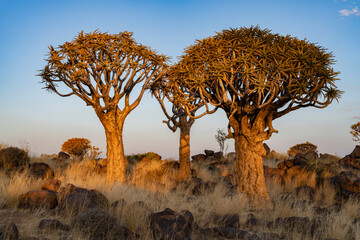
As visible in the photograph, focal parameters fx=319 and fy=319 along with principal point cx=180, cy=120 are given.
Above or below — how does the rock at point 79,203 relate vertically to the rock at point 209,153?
below

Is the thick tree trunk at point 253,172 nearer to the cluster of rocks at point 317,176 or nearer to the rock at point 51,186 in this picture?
the cluster of rocks at point 317,176

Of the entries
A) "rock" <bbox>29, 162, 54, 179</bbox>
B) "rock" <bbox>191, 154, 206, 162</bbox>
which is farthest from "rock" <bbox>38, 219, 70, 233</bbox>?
"rock" <bbox>191, 154, 206, 162</bbox>

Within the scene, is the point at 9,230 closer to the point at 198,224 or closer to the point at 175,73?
the point at 198,224

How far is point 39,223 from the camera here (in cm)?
550

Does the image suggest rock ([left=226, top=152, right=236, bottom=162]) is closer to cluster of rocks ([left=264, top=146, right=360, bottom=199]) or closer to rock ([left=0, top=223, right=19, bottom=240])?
cluster of rocks ([left=264, top=146, right=360, bottom=199])

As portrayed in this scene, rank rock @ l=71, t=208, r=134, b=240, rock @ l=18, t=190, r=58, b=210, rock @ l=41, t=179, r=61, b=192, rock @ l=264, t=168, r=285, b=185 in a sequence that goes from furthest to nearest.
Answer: rock @ l=264, t=168, r=285, b=185, rock @ l=41, t=179, r=61, b=192, rock @ l=18, t=190, r=58, b=210, rock @ l=71, t=208, r=134, b=240

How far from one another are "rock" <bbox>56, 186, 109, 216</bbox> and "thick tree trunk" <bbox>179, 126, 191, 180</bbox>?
7216mm

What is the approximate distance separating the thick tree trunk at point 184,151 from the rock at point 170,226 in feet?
→ 27.0

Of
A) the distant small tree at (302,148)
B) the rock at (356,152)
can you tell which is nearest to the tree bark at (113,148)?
the rock at (356,152)

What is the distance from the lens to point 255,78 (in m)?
9.05

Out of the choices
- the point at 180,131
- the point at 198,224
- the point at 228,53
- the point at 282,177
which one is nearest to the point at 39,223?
the point at 198,224

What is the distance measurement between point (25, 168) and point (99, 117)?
3260mm

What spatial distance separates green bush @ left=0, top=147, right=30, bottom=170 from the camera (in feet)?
40.4

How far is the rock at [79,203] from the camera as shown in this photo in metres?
6.39
